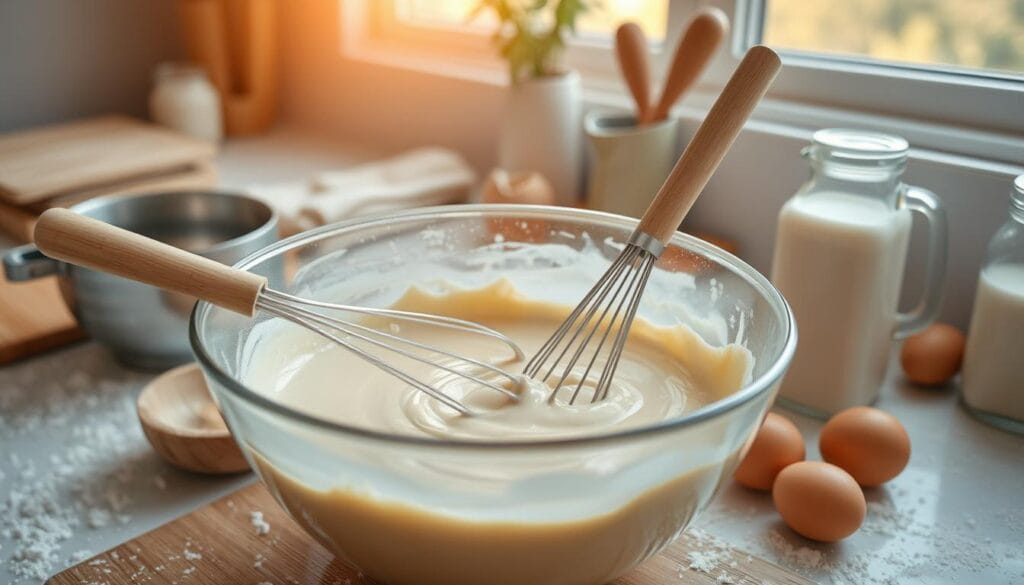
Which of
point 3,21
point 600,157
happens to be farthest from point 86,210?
point 3,21

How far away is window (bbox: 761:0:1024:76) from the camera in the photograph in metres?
1.05

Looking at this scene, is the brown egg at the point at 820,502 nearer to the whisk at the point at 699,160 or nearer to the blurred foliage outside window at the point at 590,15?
the whisk at the point at 699,160

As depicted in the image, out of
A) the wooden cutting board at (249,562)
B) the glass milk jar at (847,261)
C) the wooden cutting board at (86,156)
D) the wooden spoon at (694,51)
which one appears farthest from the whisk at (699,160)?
the wooden cutting board at (86,156)

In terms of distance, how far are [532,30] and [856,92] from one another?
0.44 metres

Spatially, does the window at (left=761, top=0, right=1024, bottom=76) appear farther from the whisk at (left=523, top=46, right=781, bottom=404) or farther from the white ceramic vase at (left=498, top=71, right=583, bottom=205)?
the whisk at (left=523, top=46, right=781, bottom=404)

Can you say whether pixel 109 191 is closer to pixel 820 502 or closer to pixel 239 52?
pixel 239 52

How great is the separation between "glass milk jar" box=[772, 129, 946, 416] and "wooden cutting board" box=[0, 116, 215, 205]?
0.96 m

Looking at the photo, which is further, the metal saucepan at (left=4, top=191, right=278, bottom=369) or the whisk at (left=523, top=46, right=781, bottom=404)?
the metal saucepan at (left=4, top=191, right=278, bottom=369)

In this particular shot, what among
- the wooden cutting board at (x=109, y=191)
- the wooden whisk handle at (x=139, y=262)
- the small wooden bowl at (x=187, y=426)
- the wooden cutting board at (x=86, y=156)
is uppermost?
the wooden whisk handle at (x=139, y=262)

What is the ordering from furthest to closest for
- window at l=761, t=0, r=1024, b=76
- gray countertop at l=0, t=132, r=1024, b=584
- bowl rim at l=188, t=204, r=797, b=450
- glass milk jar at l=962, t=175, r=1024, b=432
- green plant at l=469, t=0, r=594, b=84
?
green plant at l=469, t=0, r=594, b=84
window at l=761, t=0, r=1024, b=76
glass milk jar at l=962, t=175, r=1024, b=432
gray countertop at l=0, t=132, r=1024, b=584
bowl rim at l=188, t=204, r=797, b=450

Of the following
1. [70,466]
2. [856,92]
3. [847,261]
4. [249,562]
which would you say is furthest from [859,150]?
[70,466]

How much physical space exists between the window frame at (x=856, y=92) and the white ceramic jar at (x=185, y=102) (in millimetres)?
533

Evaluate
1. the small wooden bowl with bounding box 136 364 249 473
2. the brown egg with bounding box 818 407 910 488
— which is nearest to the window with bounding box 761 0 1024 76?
the brown egg with bounding box 818 407 910 488

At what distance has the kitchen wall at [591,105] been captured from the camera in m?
0.97
